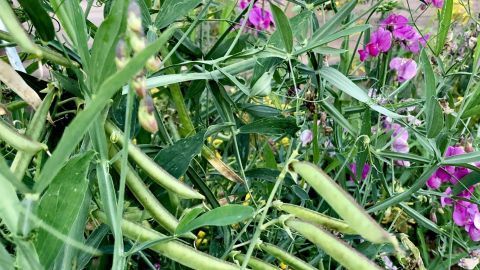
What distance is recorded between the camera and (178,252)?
59 centimetres

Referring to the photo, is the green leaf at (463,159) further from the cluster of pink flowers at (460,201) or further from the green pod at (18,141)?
the green pod at (18,141)

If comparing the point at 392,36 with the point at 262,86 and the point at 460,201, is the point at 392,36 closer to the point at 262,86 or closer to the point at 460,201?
the point at 460,201

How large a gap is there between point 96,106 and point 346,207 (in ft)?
0.70

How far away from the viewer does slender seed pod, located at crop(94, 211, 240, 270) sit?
578mm

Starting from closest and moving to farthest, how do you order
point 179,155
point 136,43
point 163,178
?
1. point 136,43
2. point 163,178
3. point 179,155

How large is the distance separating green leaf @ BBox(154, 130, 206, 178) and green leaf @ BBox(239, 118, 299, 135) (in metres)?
0.14

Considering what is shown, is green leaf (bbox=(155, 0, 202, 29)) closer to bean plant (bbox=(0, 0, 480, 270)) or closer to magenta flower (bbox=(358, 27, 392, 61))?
bean plant (bbox=(0, 0, 480, 270))

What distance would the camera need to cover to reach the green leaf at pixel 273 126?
884mm

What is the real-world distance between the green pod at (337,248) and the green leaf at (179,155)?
236 mm

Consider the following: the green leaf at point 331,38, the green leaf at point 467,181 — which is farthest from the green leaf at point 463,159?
the green leaf at point 331,38

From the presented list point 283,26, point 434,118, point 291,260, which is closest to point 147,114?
point 291,260

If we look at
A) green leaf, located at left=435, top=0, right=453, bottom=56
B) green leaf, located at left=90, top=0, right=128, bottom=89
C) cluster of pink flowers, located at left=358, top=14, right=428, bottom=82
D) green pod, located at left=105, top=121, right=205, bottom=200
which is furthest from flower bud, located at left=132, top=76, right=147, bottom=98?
cluster of pink flowers, located at left=358, top=14, right=428, bottom=82

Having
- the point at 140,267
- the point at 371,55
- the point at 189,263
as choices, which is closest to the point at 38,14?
the point at 189,263

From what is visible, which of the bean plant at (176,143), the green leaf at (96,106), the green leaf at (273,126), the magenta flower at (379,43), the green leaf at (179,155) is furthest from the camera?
the magenta flower at (379,43)
